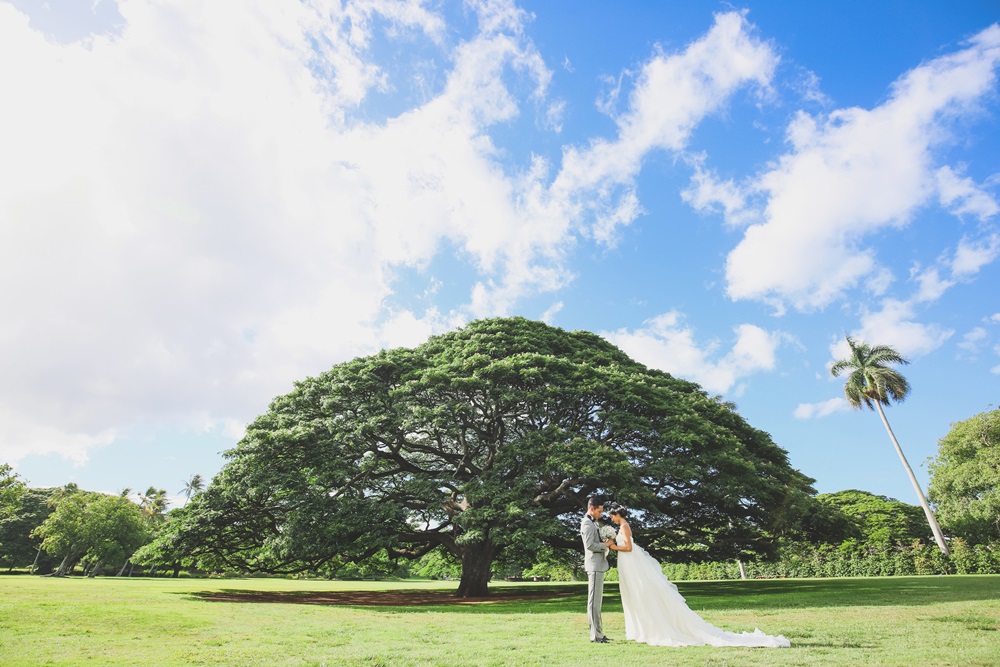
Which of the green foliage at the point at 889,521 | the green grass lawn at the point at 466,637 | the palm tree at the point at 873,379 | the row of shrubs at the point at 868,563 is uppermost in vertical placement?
the palm tree at the point at 873,379

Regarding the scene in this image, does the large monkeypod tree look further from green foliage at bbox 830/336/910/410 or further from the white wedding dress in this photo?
green foliage at bbox 830/336/910/410

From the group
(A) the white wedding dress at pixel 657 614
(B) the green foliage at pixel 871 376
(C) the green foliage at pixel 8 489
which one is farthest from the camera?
(B) the green foliage at pixel 871 376

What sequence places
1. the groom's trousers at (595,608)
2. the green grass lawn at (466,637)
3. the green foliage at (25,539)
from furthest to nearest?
1. the green foliage at (25,539)
2. the groom's trousers at (595,608)
3. the green grass lawn at (466,637)

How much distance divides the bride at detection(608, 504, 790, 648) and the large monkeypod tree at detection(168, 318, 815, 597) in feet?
29.0

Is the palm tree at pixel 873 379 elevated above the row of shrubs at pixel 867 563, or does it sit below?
above

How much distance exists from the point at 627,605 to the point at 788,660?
2.66m

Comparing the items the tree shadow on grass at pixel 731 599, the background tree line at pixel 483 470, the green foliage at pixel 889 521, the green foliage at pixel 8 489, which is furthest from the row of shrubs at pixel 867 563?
the green foliage at pixel 8 489

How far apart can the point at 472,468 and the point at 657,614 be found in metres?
14.0

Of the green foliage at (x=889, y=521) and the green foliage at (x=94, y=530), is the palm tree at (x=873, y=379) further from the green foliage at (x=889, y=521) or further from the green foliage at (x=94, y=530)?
the green foliage at (x=94, y=530)

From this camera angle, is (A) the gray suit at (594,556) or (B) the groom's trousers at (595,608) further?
(A) the gray suit at (594,556)

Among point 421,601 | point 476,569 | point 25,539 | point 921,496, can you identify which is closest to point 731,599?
point 476,569

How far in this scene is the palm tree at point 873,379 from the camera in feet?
139

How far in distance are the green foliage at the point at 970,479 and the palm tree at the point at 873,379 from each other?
224cm

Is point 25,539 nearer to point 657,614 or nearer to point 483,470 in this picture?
point 483,470
